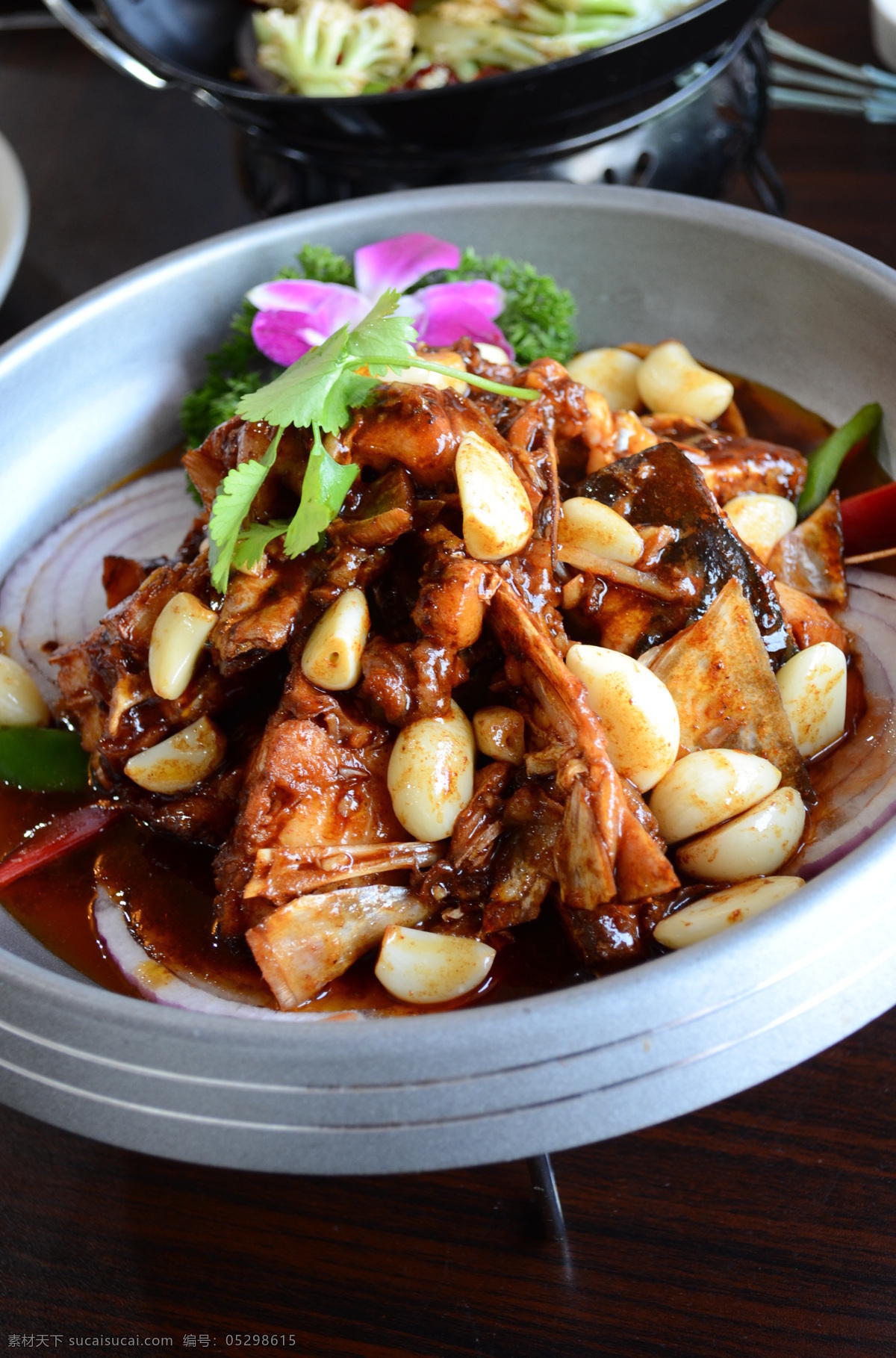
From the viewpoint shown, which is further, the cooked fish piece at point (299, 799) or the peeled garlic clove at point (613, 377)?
the peeled garlic clove at point (613, 377)

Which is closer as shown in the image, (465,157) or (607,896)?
(607,896)

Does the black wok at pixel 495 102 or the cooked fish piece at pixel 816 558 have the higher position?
the black wok at pixel 495 102

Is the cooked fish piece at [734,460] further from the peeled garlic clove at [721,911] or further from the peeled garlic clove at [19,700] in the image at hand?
the peeled garlic clove at [19,700]

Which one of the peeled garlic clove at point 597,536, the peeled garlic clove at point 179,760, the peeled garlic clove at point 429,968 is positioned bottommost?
the peeled garlic clove at point 429,968

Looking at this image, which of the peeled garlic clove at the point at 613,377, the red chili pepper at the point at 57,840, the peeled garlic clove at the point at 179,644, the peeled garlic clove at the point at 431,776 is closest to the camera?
the peeled garlic clove at the point at 431,776

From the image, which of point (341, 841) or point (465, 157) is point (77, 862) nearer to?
point (341, 841)

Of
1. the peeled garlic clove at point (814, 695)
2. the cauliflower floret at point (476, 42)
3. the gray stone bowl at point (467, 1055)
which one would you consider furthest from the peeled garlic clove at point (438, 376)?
the cauliflower floret at point (476, 42)

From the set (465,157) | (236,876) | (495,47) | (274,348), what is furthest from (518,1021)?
(495,47)
